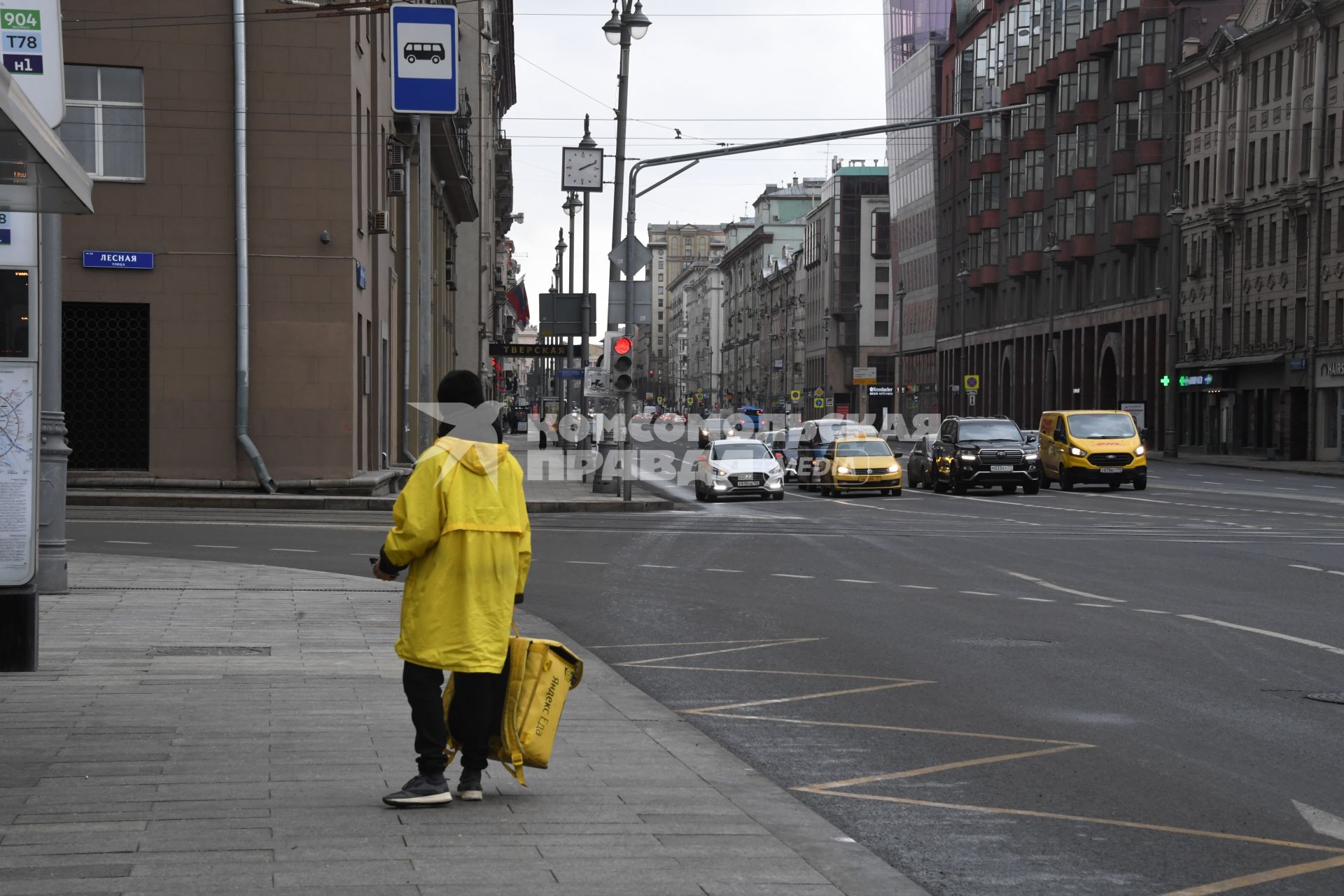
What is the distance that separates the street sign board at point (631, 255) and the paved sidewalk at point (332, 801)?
22712 millimetres

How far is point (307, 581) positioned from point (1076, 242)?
71.8 meters

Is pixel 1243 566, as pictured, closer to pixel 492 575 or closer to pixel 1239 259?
pixel 492 575

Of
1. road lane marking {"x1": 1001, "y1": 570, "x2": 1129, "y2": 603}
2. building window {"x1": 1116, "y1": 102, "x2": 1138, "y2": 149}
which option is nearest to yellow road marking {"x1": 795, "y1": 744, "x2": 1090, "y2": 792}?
road lane marking {"x1": 1001, "y1": 570, "x2": 1129, "y2": 603}

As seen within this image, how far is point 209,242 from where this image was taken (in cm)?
2872

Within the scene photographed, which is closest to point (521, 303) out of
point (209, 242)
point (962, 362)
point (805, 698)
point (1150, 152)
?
point (962, 362)

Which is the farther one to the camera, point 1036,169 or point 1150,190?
point 1036,169

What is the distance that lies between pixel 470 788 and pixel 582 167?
109 ft

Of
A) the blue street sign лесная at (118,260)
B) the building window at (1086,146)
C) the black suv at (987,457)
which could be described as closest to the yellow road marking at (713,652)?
the blue street sign лесная at (118,260)

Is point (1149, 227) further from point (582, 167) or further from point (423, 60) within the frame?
point (423, 60)

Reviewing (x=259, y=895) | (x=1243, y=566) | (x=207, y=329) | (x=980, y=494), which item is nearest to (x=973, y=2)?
(x=980, y=494)

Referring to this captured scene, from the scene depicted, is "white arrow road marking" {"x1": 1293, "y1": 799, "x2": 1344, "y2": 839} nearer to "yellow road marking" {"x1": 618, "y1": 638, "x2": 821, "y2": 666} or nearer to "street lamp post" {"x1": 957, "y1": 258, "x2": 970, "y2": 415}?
"yellow road marking" {"x1": 618, "y1": 638, "x2": 821, "y2": 666}

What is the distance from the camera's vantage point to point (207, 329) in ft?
94.5

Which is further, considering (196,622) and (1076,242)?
(1076,242)

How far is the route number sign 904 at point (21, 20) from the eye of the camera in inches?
363
